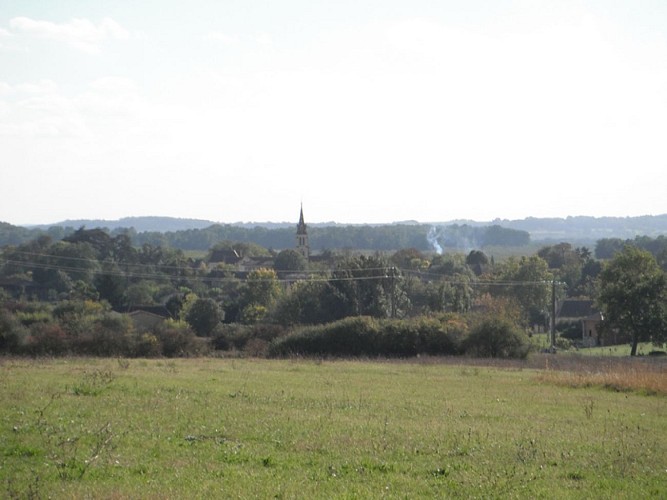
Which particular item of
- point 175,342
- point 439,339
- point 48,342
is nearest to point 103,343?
point 48,342

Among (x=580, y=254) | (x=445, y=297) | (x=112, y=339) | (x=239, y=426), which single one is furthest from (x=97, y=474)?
(x=580, y=254)

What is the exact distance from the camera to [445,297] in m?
84.1

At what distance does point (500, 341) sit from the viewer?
48062 mm

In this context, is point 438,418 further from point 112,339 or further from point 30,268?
point 30,268

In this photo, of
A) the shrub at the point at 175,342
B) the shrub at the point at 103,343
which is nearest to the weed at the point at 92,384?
the shrub at the point at 103,343

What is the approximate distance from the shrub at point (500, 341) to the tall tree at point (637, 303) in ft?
61.3

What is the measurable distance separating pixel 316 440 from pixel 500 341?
34.8 m

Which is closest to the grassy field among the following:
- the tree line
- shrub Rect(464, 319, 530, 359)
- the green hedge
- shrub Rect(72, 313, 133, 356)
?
shrub Rect(72, 313, 133, 356)

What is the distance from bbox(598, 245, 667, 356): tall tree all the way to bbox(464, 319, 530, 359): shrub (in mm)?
18674

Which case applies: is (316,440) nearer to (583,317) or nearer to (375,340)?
(375,340)

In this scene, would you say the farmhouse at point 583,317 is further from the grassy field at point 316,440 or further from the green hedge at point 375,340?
the grassy field at point 316,440

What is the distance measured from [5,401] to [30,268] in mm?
104656

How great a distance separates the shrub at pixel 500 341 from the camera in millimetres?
47906

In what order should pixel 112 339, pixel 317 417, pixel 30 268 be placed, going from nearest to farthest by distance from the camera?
pixel 317 417 → pixel 112 339 → pixel 30 268
